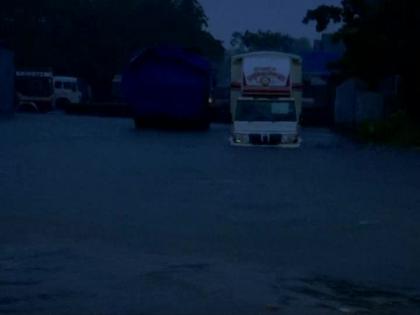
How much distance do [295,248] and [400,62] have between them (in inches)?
1300

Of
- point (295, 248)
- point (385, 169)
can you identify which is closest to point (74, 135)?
point (385, 169)

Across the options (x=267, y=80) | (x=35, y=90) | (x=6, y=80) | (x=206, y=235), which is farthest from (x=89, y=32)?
(x=206, y=235)

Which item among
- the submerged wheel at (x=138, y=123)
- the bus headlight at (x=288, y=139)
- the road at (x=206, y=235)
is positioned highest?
the road at (x=206, y=235)

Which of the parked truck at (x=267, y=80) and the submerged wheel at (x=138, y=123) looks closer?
the parked truck at (x=267, y=80)

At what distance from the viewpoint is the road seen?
39.7 ft

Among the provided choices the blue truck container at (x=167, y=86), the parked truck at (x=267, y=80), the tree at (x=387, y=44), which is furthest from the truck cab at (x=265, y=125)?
the blue truck container at (x=167, y=86)

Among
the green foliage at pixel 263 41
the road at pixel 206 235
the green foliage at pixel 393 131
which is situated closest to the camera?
the road at pixel 206 235

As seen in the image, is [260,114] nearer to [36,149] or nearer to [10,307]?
[36,149]

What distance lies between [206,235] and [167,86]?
3596cm

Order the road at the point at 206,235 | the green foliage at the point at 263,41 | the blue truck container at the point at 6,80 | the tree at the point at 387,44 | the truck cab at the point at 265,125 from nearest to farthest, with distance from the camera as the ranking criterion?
the road at the point at 206,235
the truck cab at the point at 265,125
the tree at the point at 387,44
the blue truck container at the point at 6,80
the green foliage at the point at 263,41

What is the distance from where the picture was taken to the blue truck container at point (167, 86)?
175 ft

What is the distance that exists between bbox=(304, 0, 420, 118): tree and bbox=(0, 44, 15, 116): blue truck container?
2441cm

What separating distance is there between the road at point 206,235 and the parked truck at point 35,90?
43762 millimetres

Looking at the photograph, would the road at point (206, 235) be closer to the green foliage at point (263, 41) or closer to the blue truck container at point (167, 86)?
the blue truck container at point (167, 86)
